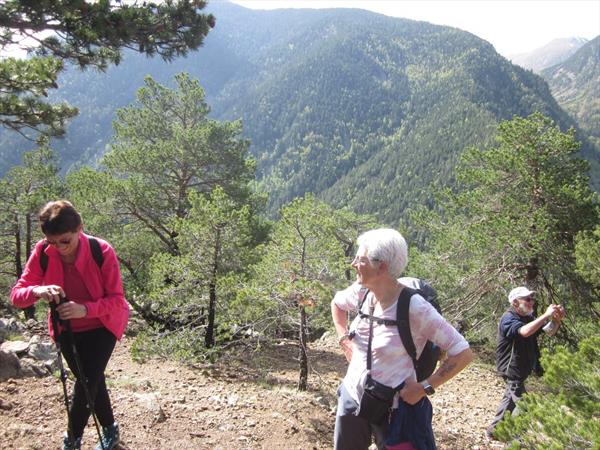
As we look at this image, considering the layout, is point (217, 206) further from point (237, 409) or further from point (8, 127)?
point (237, 409)

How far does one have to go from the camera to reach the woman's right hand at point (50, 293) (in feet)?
8.51

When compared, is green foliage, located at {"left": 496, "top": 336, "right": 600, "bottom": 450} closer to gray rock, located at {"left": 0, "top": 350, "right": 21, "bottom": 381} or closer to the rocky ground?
the rocky ground

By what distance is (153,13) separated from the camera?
543 centimetres

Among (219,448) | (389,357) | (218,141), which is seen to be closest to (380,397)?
(389,357)

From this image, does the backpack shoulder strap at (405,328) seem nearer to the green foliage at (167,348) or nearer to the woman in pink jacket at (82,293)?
the woman in pink jacket at (82,293)

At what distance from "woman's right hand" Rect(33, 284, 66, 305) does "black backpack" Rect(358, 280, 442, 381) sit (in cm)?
186

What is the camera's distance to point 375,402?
236 centimetres

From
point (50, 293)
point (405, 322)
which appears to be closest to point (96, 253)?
point (50, 293)

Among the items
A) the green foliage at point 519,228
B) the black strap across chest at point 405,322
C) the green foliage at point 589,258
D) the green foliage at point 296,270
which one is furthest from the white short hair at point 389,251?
the green foliage at point 519,228

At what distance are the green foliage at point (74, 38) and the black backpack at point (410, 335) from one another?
4.67m

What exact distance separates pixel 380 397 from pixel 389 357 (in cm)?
22

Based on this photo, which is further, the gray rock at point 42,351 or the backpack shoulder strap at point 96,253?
the gray rock at point 42,351

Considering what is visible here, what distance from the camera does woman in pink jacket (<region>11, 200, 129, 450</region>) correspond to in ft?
9.11

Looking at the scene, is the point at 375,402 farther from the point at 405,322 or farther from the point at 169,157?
the point at 169,157
